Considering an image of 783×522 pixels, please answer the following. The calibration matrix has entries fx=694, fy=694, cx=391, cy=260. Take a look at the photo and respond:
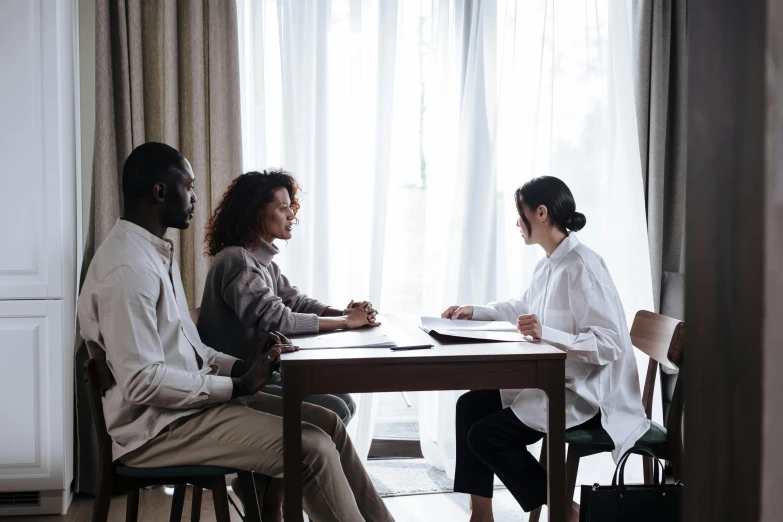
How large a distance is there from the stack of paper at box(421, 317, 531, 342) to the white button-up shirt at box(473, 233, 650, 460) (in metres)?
0.11

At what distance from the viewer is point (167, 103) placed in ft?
9.12

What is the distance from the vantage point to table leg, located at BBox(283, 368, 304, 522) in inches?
63.4

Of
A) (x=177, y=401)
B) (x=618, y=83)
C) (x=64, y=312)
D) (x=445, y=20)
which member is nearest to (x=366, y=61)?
(x=445, y=20)

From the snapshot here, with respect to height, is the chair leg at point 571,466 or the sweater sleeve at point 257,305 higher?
the sweater sleeve at point 257,305

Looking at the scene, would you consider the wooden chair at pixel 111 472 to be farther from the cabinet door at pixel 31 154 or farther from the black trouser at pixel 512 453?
the cabinet door at pixel 31 154

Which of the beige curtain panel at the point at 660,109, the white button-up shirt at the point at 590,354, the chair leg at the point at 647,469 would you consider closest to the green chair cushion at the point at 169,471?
the white button-up shirt at the point at 590,354

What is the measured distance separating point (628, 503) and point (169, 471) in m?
1.10

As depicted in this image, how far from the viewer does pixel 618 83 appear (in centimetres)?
315

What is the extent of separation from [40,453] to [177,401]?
4.09 feet

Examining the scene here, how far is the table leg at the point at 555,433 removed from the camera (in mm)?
1680

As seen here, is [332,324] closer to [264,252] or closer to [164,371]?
[264,252]

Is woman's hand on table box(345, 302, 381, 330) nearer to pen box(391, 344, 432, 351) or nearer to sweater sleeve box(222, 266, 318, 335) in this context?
sweater sleeve box(222, 266, 318, 335)

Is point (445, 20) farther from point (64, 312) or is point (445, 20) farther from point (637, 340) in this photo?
point (64, 312)

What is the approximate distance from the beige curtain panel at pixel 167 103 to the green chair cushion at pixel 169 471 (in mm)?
1241
